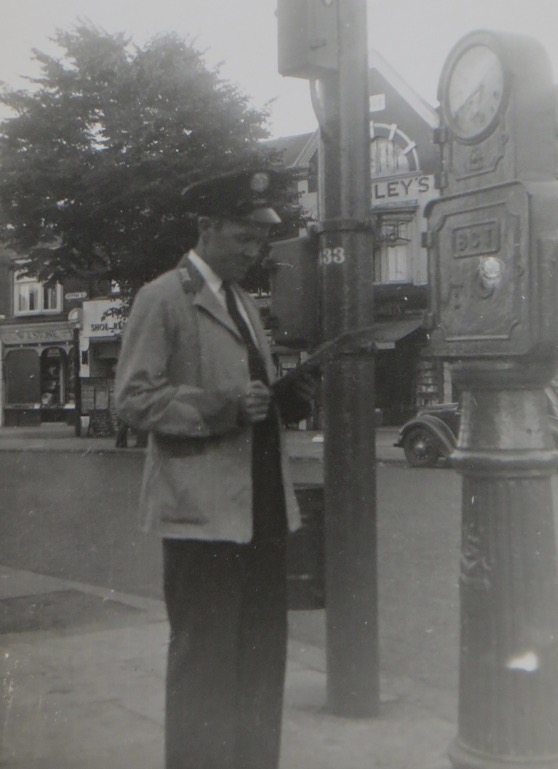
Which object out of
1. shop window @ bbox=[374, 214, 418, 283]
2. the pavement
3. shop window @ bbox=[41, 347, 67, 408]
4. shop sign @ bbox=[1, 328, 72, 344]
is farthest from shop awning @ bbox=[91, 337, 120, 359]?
the pavement

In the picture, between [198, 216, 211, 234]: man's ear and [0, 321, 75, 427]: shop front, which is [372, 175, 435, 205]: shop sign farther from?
[198, 216, 211, 234]: man's ear

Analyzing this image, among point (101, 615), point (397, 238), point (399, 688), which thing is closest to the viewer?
point (399, 688)

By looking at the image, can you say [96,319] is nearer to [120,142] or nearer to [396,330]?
[396,330]

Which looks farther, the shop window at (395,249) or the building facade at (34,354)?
the building facade at (34,354)

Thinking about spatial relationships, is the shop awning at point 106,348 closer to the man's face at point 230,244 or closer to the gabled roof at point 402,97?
the gabled roof at point 402,97

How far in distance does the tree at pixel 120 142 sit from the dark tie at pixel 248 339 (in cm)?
2022

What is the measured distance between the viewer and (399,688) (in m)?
4.72

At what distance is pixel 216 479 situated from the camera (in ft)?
9.96

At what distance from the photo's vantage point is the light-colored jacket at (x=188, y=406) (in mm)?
3004

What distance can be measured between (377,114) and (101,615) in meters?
27.5

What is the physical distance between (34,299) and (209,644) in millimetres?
37575

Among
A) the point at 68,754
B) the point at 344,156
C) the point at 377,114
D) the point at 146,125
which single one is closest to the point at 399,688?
the point at 68,754

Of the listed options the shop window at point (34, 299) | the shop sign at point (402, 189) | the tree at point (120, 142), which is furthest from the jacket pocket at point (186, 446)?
the shop window at point (34, 299)

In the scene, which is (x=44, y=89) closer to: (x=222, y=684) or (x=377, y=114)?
(x=377, y=114)
